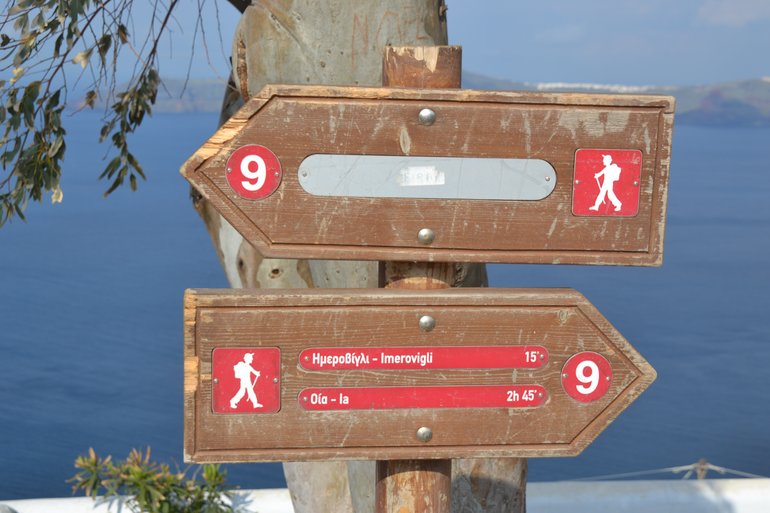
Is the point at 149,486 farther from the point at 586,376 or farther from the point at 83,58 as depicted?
the point at 586,376

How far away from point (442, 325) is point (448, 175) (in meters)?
0.33

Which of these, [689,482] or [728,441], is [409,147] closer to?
[689,482]

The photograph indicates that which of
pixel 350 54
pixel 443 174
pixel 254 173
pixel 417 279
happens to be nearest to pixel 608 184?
pixel 443 174

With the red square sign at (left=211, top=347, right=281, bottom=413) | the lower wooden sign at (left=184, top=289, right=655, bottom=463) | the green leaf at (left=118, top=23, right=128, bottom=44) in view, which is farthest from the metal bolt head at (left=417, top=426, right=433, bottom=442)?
the green leaf at (left=118, top=23, right=128, bottom=44)

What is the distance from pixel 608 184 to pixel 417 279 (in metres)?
0.48

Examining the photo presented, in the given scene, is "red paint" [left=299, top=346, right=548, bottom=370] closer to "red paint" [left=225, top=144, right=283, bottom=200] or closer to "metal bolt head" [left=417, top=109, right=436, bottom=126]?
"red paint" [left=225, top=144, right=283, bottom=200]

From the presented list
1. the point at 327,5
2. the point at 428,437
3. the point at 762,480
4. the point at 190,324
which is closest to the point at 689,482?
the point at 762,480

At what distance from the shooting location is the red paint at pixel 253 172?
225cm

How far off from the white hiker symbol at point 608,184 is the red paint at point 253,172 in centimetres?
70

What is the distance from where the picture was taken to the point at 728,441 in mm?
20297

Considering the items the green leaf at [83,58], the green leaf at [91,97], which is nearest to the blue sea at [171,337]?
the green leaf at [91,97]

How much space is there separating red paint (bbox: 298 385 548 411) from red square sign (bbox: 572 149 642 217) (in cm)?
42

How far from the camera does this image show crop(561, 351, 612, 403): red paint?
2.36 m

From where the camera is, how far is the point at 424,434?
234cm
